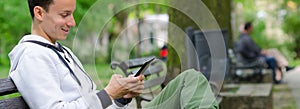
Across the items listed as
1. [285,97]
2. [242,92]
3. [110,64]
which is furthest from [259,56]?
[110,64]

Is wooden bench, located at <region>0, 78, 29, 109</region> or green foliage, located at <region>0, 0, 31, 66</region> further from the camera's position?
green foliage, located at <region>0, 0, 31, 66</region>

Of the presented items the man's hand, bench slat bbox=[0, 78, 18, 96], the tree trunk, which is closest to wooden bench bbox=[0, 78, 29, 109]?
bench slat bbox=[0, 78, 18, 96]

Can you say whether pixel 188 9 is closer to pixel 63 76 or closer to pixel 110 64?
pixel 110 64

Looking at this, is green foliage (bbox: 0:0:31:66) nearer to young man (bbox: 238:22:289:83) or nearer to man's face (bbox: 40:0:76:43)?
young man (bbox: 238:22:289:83)

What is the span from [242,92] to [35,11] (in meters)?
5.00

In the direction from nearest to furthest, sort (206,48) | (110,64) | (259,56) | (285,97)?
(110,64) < (206,48) < (285,97) < (259,56)

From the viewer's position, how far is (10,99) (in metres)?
2.68

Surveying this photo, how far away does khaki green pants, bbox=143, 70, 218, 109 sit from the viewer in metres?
3.13

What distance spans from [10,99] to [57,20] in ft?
1.36

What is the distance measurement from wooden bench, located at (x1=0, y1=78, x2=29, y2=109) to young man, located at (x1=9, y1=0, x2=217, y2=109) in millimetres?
34

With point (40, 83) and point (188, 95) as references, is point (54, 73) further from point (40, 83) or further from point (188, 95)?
point (188, 95)

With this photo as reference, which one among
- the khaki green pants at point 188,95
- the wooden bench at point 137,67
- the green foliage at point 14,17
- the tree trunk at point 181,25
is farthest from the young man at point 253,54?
the khaki green pants at point 188,95

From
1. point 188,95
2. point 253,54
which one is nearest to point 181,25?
point 188,95

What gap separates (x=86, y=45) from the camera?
313cm
